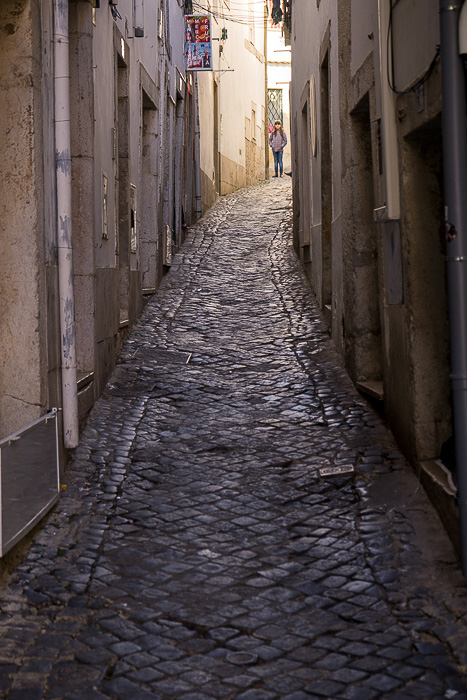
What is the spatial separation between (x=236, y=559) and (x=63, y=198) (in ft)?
9.13

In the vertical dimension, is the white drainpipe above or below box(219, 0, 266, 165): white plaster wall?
below

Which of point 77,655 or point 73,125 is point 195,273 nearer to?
point 73,125

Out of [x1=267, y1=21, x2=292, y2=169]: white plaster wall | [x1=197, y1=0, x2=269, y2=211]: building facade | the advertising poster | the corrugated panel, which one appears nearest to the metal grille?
[x1=267, y1=21, x2=292, y2=169]: white plaster wall

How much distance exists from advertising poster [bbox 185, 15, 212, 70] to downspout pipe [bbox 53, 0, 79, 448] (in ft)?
43.4

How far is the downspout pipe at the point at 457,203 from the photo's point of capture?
4727 mm

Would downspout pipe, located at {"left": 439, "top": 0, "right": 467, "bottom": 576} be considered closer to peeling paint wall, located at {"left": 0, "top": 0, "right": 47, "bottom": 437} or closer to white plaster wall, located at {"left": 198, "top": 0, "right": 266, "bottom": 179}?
peeling paint wall, located at {"left": 0, "top": 0, "right": 47, "bottom": 437}

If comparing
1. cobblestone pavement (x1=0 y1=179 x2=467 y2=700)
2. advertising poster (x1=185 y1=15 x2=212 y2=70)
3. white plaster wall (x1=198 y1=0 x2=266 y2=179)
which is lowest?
cobblestone pavement (x1=0 y1=179 x2=467 y2=700)

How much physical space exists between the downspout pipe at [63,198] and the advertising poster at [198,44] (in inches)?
521

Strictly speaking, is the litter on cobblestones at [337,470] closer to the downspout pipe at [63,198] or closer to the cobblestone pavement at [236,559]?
the cobblestone pavement at [236,559]

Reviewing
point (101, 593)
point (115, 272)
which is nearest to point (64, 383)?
point (101, 593)

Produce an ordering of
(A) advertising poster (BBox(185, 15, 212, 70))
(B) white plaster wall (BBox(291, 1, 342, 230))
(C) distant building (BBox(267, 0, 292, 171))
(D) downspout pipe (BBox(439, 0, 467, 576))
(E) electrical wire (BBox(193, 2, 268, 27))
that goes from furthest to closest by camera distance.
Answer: (C) distant building (BBox(267, 0, 292, 171))
(E) electrical wire (BBox(193, 2, 268, 27))
(A) advertising poster (BBox(185, 15, 212, 70))
(B) white plaster wall (BBox(291, 1, 342, 230))
(D) downspout pipe (BBox(439, 0, 467, 576))

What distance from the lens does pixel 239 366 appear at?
1005 cm

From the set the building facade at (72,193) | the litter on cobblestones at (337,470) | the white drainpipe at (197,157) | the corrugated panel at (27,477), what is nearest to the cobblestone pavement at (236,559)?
the litter on cobblestones at (337,470)

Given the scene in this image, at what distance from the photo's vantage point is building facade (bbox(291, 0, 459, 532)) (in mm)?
6219
